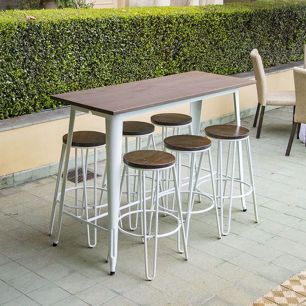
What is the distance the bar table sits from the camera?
409cm

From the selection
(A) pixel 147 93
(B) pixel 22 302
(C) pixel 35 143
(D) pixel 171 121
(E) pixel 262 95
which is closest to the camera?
(B) pixel 22 302

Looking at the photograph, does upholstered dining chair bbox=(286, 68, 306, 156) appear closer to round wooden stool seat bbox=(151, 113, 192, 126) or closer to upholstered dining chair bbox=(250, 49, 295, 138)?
upholstered dining chair bbox=(250, 49, 295, 138)

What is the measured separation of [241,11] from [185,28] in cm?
118

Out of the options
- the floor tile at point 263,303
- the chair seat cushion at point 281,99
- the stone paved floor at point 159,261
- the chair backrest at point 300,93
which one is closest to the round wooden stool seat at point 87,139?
the stone paved floor at point 159,261

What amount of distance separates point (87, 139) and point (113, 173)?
0.62 meters

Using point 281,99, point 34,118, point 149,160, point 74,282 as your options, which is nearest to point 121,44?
point 34,118

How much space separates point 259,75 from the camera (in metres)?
7.51

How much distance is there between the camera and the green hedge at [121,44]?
19.6 ft

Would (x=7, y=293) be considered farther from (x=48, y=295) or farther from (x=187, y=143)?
(x=187, y=143)

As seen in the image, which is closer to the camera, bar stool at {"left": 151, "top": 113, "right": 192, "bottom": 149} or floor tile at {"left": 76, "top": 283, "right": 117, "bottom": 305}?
floor tile at {"left": 76, "top": 283, "right": 117, "bottom": 305}

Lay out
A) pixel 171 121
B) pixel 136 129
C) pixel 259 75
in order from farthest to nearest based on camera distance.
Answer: pixel 259 75 < pixel 171 121 < pixel 136 129

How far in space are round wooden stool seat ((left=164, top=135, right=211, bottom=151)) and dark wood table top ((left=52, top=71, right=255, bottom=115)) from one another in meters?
0.33

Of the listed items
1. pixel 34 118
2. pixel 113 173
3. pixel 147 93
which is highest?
pixel 147 93

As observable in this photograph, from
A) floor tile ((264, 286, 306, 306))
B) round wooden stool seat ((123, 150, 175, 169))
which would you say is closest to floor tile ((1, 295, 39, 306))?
round wooden stool seat ((123, 150, 175, 169))
